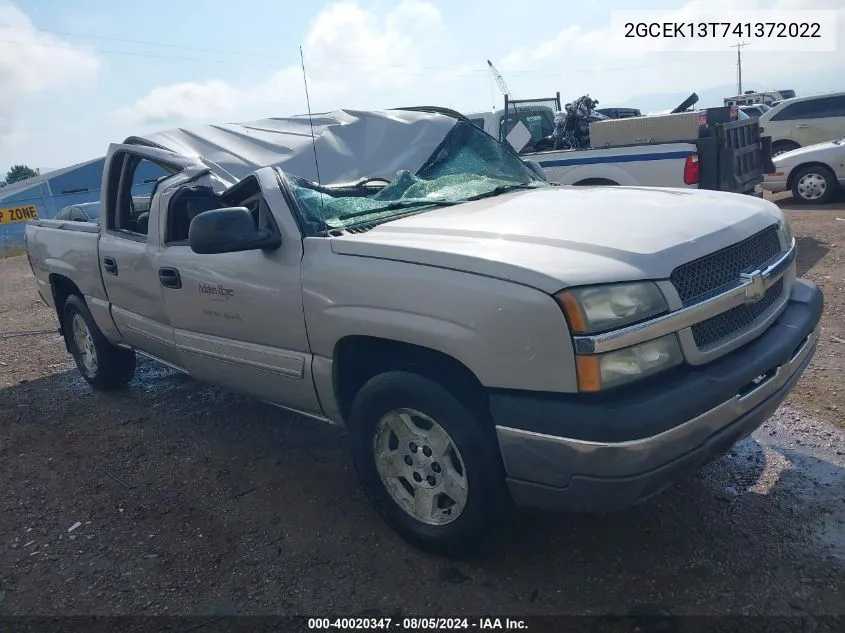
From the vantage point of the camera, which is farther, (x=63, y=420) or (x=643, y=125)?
(x=643, y=125)

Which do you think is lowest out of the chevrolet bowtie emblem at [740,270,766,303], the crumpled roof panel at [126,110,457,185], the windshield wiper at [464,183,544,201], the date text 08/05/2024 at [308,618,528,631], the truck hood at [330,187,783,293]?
the date text 08/05/2024 at [308,618,528,631]

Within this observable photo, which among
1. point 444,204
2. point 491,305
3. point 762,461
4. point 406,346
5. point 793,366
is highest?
point 444,204

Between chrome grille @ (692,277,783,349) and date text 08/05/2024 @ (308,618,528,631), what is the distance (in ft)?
4.12

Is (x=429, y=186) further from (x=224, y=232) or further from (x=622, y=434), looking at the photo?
(x=622, y=434)

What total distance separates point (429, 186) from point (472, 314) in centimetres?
168

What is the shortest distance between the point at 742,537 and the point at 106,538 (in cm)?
300

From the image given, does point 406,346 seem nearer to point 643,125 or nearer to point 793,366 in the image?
point 793,366

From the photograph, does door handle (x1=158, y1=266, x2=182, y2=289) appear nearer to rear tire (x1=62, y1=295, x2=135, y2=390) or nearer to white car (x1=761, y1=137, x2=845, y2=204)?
rear tire (x1=62, y1=295, x2=135, y2=390)

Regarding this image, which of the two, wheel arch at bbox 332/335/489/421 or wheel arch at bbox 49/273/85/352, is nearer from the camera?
wheel arch at bbox 332/335/489/421

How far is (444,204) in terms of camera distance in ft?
12.3

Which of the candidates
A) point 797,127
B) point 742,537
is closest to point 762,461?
point 742,537

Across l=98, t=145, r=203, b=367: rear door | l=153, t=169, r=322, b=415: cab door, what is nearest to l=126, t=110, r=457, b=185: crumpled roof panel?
l=98, t=145, r=203, b=367: rear door

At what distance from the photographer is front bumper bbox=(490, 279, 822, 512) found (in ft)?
7.73

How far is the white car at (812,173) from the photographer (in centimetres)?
1106
